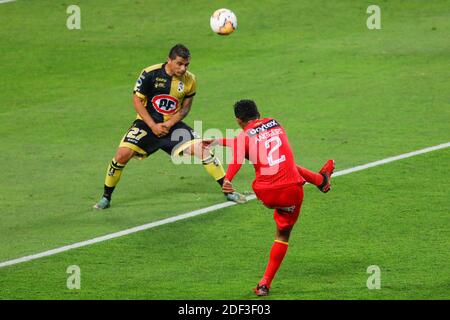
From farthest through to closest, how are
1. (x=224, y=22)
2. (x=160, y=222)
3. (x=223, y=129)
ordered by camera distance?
1. (x=223, y=129)
2. (x=224, y=22)
3. (x=160, y=222)

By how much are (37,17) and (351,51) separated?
778 cm

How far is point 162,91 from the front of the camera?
15.9 m

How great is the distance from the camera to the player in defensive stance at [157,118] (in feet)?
51.8

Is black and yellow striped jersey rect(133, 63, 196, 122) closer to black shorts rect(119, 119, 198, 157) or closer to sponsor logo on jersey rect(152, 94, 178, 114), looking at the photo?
sponsor logo on jersey rect(152, 94, 178, 114)

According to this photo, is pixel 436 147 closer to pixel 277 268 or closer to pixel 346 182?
pixel 346 182

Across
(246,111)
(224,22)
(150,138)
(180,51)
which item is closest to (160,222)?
(150,138)

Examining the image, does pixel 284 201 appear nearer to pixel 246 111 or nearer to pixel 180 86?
pixel 246 111

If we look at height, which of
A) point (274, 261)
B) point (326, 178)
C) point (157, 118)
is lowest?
point (274, 261)

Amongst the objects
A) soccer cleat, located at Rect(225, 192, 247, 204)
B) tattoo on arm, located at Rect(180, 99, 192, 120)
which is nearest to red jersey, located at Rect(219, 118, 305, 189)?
tattoo on arm, located at Rect(180, 99, 192, 120)

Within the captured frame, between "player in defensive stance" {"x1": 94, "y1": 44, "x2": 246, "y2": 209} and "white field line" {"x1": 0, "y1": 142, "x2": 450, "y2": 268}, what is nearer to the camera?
"white field line" {"x1": 0, "y1": 142, "x2": 450, "y2": 268}

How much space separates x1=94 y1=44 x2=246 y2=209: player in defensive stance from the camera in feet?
51.8

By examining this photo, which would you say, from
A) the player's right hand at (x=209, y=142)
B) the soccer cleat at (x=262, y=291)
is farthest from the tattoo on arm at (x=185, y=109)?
the soccer cleat at (x=262, y=291)

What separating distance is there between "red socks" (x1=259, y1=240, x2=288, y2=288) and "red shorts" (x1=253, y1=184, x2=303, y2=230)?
0.67ft

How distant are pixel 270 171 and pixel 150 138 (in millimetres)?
3766
